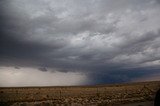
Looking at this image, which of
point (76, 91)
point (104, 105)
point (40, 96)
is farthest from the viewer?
point (76, 91)

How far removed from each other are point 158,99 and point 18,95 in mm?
39790

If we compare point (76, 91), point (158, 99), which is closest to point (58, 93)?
point (76, 91)

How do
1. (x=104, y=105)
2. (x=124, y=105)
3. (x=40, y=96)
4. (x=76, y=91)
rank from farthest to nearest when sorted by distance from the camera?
(x=76, y=91), (x=40, y=96), (x=104, y=105), (x=124, y=105)

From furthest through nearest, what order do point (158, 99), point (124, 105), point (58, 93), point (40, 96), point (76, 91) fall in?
point (76, 91) < point (58, 93) < point (40, 96) < point (124, 105) < point (158, 99)

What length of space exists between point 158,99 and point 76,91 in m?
45.3

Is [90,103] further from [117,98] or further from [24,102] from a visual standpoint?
[24,102]

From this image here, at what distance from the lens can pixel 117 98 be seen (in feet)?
185

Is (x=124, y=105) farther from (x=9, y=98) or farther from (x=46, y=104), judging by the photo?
(x=9, y=98)

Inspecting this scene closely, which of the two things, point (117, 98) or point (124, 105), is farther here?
point (117, 98)

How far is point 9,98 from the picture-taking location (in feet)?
170

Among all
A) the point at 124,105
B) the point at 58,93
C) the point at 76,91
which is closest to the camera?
the point at 124,105

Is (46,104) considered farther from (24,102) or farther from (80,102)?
(80,102)

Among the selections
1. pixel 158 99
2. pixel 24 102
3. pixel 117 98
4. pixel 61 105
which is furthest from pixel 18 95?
pixel 158 99

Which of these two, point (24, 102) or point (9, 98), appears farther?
point (9, 98)
